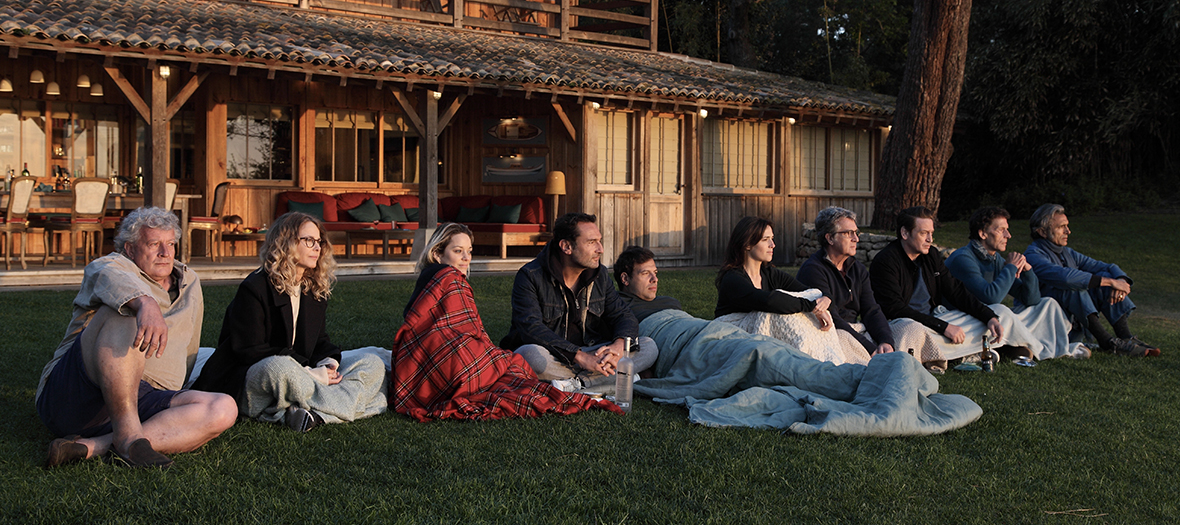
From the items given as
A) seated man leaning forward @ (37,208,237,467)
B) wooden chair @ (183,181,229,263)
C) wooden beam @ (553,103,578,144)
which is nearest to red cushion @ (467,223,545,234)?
wooden beam @ (553,103,578,144)

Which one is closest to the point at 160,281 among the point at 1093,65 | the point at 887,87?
Answer: the point at 1093,65

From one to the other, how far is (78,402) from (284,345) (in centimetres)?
98

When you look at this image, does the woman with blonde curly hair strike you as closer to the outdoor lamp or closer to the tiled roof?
the tiled roof

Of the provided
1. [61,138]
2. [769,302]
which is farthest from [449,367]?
[61,138]

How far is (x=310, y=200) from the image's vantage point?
14.3 m

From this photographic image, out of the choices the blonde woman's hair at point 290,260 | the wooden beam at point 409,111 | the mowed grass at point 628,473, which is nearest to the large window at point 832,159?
the wooden beam at point 409,111

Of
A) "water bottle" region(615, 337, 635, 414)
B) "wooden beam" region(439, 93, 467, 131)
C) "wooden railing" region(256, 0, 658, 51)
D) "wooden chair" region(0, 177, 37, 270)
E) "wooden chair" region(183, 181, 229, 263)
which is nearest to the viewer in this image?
"water bottle" region(615, 337, 635, 414)

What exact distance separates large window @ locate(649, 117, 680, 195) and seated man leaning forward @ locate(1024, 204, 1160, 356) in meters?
8.59

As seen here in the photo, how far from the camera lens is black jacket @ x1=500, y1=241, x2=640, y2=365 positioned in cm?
528

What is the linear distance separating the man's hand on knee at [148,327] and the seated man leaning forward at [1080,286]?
621 centimetres

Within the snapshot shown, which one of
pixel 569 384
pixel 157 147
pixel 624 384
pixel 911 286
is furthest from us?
pixel 157 147

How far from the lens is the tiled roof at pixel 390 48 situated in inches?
424

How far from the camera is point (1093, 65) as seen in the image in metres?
20.5

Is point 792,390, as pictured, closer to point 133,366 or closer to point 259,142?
point 133,366
